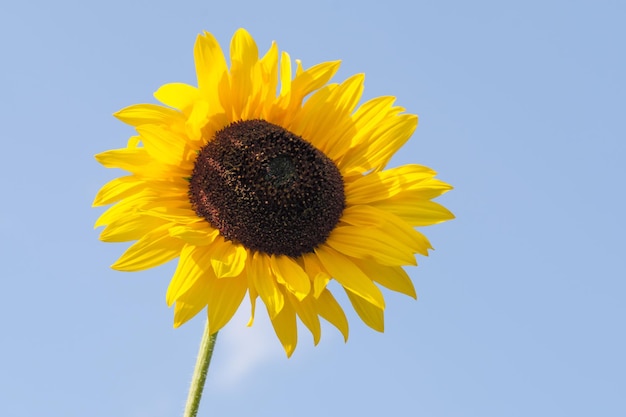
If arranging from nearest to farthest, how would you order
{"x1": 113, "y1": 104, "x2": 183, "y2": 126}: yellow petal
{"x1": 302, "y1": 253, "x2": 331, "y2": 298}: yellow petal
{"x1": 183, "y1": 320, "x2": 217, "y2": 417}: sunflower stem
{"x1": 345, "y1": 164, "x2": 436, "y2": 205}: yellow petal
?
1. {"x1": 183, "y1": 320, "x2": 217, "y2": 417}: sunflower stem
2. {"x1": 302, "y1": 253, "x2": 331, "y2": 298}: yellow petal
3. {"x1": 113, "y1": 104, "x2": 183, "y2": 126}: yellow petal
4. {"x1": 345, "y1": 164, "x2": 436, "y2": 205}: yellow petal

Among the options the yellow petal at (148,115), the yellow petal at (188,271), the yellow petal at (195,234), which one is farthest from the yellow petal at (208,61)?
the yellow petal at (188,271)

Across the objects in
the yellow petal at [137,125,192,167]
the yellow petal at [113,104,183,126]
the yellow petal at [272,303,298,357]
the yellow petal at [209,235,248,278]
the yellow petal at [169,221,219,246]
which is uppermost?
the yellow petal at [113,104,183,126]

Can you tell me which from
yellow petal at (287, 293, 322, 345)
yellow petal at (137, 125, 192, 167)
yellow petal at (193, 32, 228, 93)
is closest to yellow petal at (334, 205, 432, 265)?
yellow petal at (287, 293, 322, 345)

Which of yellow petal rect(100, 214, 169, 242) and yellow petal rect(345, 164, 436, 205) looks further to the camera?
yellow petal rect(345, 164, 436, 205)

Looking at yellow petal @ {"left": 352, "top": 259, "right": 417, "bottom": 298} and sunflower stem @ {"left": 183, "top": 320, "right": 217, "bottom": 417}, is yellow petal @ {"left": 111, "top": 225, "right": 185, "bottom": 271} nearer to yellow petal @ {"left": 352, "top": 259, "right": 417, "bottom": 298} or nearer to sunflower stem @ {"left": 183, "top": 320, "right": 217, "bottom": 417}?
sunflower stem @ {"left": 183, "top": 320, "right": 217, "bottom": 417}

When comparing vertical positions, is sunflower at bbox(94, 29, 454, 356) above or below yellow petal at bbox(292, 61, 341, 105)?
below

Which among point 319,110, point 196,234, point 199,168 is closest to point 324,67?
point 319,110

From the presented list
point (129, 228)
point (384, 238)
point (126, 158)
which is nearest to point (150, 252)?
point (129, 228)

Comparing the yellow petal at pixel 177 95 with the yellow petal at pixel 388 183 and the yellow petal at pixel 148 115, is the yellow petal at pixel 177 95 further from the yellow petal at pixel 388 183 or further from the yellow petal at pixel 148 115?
the yellow petal at pixel 388 183
